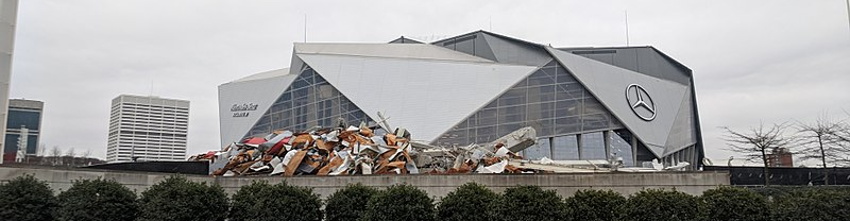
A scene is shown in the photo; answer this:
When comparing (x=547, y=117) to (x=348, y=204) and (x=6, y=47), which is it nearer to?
(x=348, y=204)

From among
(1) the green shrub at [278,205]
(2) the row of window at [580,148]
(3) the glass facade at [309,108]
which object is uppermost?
(3) the glass facade at [309,108]

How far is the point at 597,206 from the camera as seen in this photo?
14078 millimetres

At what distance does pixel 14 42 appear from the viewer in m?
17.7

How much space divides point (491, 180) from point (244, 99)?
43808 millimetres

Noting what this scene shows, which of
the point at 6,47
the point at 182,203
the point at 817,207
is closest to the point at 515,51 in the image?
the point at 6,47

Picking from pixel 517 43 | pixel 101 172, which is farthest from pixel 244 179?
pixel 517 43

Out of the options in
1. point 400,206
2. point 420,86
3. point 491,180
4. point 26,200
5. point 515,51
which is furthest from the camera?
point 515,51

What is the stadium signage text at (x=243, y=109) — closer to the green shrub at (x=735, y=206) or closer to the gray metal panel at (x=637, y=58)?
the gray metal panel at (x=637, y=58)

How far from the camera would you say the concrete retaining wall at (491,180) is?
639 inches

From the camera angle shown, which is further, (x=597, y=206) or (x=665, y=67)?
(x=665, y=67)

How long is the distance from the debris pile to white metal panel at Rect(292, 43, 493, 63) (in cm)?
2256

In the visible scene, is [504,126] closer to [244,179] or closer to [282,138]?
[282,138]

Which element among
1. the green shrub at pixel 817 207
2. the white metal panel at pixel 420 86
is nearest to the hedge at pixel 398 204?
the green shrub at pixel 817 207

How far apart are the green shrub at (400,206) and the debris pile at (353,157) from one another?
8082mm
